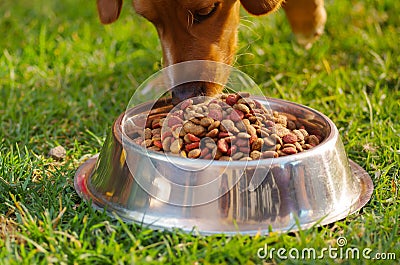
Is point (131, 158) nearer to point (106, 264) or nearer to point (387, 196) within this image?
point (106, 264)

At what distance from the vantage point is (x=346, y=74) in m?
4.20

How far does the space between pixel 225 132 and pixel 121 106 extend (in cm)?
140

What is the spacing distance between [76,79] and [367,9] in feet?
8.78

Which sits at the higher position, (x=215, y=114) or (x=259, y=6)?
(x=259, y=6)

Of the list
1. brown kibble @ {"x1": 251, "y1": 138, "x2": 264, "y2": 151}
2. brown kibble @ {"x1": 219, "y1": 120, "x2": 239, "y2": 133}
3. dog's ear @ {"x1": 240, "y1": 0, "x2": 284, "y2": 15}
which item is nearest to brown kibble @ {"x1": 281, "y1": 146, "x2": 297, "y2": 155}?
brown kibble @ {"x1": 251, "y1": 138, "x2": 264, "y2": 151}

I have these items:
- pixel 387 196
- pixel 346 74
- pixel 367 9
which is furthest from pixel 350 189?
pixel 367 9

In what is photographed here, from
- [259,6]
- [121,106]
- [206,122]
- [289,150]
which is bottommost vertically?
[121,106]

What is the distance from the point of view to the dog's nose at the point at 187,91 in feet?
10.1

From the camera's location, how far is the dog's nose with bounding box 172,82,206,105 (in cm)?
307

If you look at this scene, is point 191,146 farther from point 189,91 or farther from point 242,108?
point 189,91

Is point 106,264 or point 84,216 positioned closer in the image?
point 106,264
